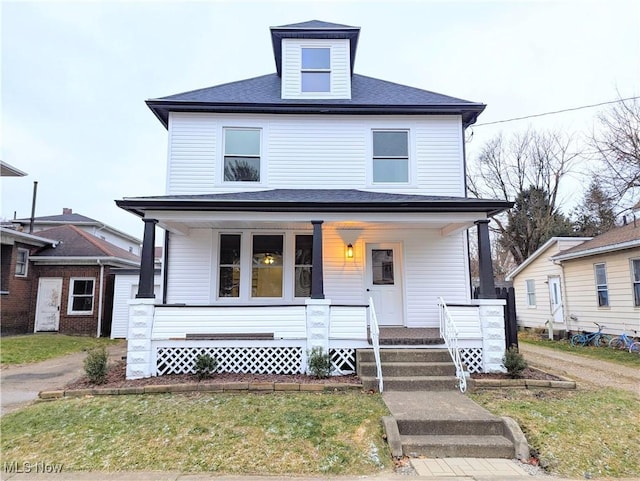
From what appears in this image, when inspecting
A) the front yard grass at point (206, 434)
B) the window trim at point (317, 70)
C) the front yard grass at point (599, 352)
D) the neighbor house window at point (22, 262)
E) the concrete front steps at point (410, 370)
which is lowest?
the front yard grass at point (599, 352)

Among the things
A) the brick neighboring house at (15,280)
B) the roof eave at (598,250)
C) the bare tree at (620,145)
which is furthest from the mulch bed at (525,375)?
the brick neighboring house at (15,280)

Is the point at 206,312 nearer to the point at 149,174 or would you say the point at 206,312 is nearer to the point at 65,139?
the point at 65,139

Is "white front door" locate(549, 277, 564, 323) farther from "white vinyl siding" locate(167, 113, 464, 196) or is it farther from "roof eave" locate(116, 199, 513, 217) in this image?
"roof eave" locate(116, 199, 513, 217)

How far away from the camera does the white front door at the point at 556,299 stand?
575 inches

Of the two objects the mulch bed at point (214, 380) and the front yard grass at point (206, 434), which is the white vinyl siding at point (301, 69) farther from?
the front yard grass at point (206, 434)

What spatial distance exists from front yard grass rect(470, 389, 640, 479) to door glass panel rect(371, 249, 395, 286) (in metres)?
3.61

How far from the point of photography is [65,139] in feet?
85.0

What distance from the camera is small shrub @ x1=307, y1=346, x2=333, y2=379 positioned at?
6312 mm

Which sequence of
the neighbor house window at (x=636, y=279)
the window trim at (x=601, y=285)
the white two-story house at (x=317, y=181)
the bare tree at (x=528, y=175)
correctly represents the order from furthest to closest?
the bare tree at (x=528, y=175) < the window trim at (x=601, y=285) < the neighbor house window at (x=636, y=279) < the white two-story house at (x=317, y=181)

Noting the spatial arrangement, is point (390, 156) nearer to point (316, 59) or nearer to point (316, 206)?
point (316, 206)

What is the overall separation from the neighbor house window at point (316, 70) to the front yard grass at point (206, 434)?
7.93 meters

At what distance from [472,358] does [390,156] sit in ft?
17.0

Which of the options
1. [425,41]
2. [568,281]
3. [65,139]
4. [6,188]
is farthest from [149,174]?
[568,281]

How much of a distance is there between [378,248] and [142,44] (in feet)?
54.9
